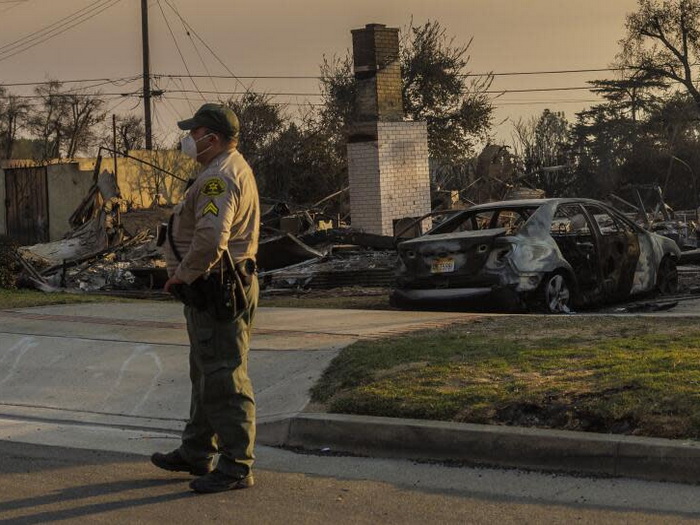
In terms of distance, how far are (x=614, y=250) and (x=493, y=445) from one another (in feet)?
22.3

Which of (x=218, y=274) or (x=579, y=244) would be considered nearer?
(x=218, y=274)

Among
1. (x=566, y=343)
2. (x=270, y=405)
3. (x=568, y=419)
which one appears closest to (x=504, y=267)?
(x=566, y=343)

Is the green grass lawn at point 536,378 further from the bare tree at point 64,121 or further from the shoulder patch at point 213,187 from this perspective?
the bare tree at point 64,121

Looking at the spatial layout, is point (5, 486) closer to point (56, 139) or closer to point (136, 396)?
point (136, 396)

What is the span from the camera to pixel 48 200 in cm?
2773

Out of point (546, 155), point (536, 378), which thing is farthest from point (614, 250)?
point (546, 155)

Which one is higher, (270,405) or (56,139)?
(56,139)

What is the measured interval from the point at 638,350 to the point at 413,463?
7.82ft

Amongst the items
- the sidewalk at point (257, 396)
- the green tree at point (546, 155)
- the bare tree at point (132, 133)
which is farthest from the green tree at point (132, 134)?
the sidewalk at point (257, 396)

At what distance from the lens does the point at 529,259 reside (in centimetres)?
1103

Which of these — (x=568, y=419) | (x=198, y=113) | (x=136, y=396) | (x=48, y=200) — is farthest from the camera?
(x=48, y=200)

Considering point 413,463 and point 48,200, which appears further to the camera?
point 48,200

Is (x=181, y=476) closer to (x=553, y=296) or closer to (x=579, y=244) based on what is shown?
(x=553, y=296)

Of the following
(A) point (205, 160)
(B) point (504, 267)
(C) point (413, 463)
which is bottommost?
(C) point (413, 463)
